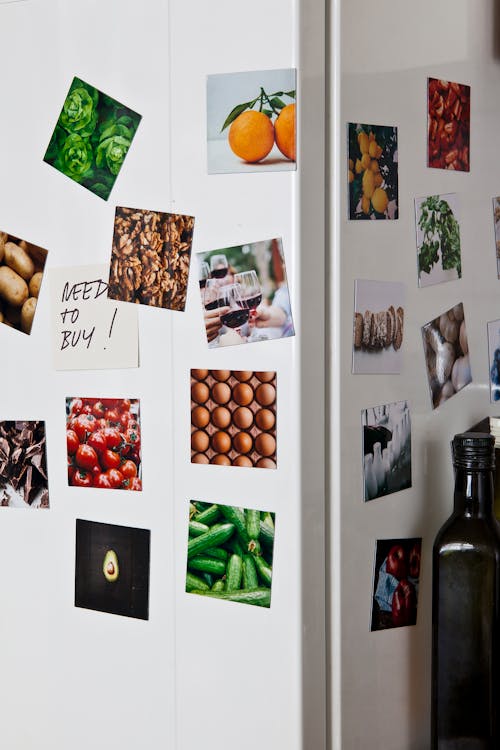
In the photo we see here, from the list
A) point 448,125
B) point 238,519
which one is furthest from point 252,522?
point 448,125

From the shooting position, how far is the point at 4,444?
0.96 m

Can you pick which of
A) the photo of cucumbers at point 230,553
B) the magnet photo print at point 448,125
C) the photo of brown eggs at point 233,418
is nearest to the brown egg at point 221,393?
the photo of brown eggs at point 233,418

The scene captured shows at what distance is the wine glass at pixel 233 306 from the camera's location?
0.82 meters

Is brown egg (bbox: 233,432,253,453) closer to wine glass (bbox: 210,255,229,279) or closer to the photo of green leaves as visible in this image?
wine glass (bbox: 210,255,229,279)

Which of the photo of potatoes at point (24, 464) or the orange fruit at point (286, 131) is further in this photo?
the photo of potatoes at point (24, 464)

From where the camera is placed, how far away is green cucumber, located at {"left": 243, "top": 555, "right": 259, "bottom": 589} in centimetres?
83

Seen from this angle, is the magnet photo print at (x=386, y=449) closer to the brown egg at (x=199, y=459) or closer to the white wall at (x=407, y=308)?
the white wall at (x=407, y=308)

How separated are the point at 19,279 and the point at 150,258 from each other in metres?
0.17

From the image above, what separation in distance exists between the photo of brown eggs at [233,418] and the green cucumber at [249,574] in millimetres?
94

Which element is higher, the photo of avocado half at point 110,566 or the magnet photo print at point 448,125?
the magnet photo print at point 448,125

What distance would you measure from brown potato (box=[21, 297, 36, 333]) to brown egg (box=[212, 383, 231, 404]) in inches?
9.3

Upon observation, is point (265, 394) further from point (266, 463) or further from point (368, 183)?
point (368, 183)

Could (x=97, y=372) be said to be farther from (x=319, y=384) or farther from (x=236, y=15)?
(x=236, y=15)

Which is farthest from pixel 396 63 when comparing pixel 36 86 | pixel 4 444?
pixel 4 444
